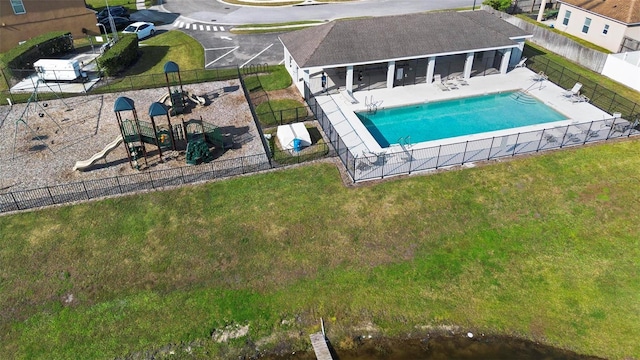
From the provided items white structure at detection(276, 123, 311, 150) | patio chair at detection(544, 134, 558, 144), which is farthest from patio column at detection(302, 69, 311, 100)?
patio chair at detection(544, 134, 558, 144)

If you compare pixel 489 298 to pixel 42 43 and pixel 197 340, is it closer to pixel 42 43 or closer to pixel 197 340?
pixel 197 340

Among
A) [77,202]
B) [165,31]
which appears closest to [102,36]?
[165,31]

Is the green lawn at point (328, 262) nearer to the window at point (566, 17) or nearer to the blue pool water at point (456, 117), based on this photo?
the blue pool water at point (456, 117)

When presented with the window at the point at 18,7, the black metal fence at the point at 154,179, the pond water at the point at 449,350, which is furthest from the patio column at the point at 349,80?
the window at the point at 18,7

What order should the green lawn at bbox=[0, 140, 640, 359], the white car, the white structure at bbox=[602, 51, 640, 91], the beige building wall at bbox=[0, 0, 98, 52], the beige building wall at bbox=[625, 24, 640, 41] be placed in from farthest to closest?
the white car → the beige building wall at bbox=[0, 0, 98, 52] → the beige building wall at bbox=[625, 24, 640, 41] → the white structure at bbox=[602, 51, 640, 91] → the green lawn at bbox=[0, 140, 640, 359]

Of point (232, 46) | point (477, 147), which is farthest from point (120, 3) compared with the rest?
point (477, 147)

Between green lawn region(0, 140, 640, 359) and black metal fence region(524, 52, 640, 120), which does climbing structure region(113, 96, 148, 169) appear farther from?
black metal fence region(524, 52, 640, 120)

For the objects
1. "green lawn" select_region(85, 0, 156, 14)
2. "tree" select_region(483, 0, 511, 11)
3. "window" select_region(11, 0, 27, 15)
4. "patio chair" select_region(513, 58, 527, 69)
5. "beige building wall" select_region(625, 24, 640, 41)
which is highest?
"window" select_region(11, 0, 27, 15)

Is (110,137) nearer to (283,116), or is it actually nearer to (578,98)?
(283,116)
